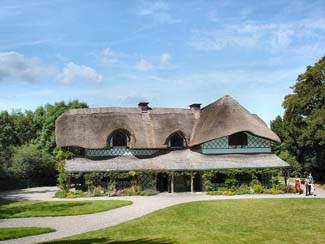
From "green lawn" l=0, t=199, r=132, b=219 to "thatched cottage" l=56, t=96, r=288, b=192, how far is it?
233 inches

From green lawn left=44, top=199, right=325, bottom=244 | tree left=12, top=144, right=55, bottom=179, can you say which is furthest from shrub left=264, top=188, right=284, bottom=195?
tree left=12, top=144, right=55, bottom=179

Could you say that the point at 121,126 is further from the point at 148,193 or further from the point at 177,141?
the point at 148,193

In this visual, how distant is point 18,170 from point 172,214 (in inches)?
979

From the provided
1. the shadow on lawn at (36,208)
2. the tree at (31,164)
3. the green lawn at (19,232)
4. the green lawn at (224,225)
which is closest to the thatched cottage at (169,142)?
the shadow on lawn at (36,208)

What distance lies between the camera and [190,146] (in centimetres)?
3466

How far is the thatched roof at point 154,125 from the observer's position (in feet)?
108

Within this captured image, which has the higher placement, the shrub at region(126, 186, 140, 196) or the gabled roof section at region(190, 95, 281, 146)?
the gabled roof section at region(190, 95, 281, 146)

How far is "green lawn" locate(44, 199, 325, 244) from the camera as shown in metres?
13.7

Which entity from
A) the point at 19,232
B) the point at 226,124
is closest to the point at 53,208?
the point at 19,232

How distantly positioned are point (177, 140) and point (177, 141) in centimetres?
9

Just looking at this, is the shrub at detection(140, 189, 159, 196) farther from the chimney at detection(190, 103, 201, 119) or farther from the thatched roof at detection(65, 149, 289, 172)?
the chimney at detection(190, 103, 201, 119)

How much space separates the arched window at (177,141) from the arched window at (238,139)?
14.3ft

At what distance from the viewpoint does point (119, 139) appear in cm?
3425

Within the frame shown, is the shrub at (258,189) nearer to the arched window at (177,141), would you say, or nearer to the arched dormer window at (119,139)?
the arched window at (177,141)
